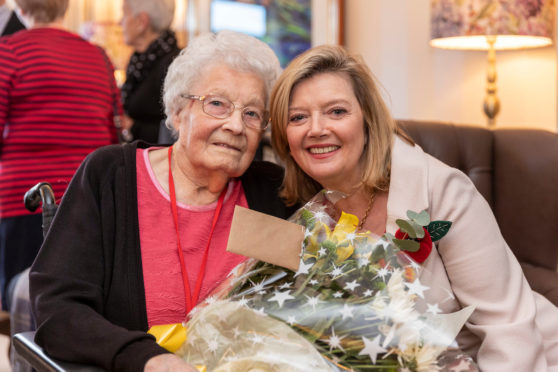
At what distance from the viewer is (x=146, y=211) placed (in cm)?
149

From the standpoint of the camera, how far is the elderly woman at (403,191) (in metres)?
1.30

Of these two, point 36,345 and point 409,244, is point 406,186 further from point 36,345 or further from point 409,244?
point 36,345

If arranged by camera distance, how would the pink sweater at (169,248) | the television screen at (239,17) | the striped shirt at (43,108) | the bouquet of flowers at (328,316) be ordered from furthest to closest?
the television screen at (239,17) → the striped shirt at (43,108) → the pink sweater at (169,248) → the bouquet of flowers at (328,316)

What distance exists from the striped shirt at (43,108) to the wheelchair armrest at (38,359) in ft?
3.17

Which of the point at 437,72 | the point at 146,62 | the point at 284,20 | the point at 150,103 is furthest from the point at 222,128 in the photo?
the point at 284,20

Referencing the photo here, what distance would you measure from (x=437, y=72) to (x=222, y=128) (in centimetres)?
224

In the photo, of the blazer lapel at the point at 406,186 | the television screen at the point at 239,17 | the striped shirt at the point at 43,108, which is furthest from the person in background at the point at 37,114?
the television screen at the point at 239,17

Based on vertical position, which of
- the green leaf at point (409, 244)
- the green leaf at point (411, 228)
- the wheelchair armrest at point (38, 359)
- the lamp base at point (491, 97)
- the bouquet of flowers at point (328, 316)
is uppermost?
the lamp base at point (491, 97)

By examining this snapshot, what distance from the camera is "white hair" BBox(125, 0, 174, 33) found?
3031mm

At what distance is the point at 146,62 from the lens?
9.43 ft

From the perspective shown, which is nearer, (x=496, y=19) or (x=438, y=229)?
(x=438, y=229)

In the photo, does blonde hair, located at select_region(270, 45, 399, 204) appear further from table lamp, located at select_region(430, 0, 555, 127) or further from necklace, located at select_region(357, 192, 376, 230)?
table lamp, located at select_region(430, 0, 555, 127)

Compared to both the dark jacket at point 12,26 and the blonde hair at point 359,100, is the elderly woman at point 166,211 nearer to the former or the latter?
the blonde hair at point 359,100

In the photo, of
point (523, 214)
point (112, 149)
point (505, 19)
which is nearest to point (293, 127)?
point (112, 149)
